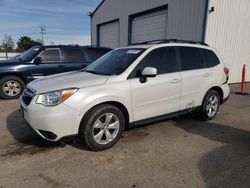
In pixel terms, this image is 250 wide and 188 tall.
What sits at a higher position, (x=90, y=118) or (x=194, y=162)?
(x=90, y=118)

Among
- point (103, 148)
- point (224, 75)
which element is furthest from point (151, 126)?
point (224, 75)

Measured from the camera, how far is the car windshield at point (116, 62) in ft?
12.9

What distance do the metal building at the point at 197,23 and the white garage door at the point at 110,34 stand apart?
1050mm

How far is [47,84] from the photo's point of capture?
11.9 feet

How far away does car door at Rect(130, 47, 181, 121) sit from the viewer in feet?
12.5

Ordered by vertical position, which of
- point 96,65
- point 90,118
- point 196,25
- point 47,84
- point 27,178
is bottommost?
point 27,178

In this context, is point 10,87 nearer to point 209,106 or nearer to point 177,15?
point 209,106

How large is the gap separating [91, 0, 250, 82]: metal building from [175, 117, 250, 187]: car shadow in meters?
6.66

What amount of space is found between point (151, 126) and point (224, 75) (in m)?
2.21

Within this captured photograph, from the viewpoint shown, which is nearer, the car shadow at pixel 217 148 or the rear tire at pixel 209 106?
the car shadow at pixel 217 148

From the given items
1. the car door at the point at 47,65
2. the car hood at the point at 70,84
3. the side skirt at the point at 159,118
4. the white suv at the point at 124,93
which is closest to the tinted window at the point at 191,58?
the white suv at the point at 124,93

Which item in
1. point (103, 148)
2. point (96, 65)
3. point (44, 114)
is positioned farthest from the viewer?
point (96, 65)

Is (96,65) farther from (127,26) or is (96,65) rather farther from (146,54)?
(127,26)

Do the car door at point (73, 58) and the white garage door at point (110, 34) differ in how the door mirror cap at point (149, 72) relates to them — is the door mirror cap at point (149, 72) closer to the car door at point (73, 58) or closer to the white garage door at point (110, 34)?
the car door at point (73, 58)
